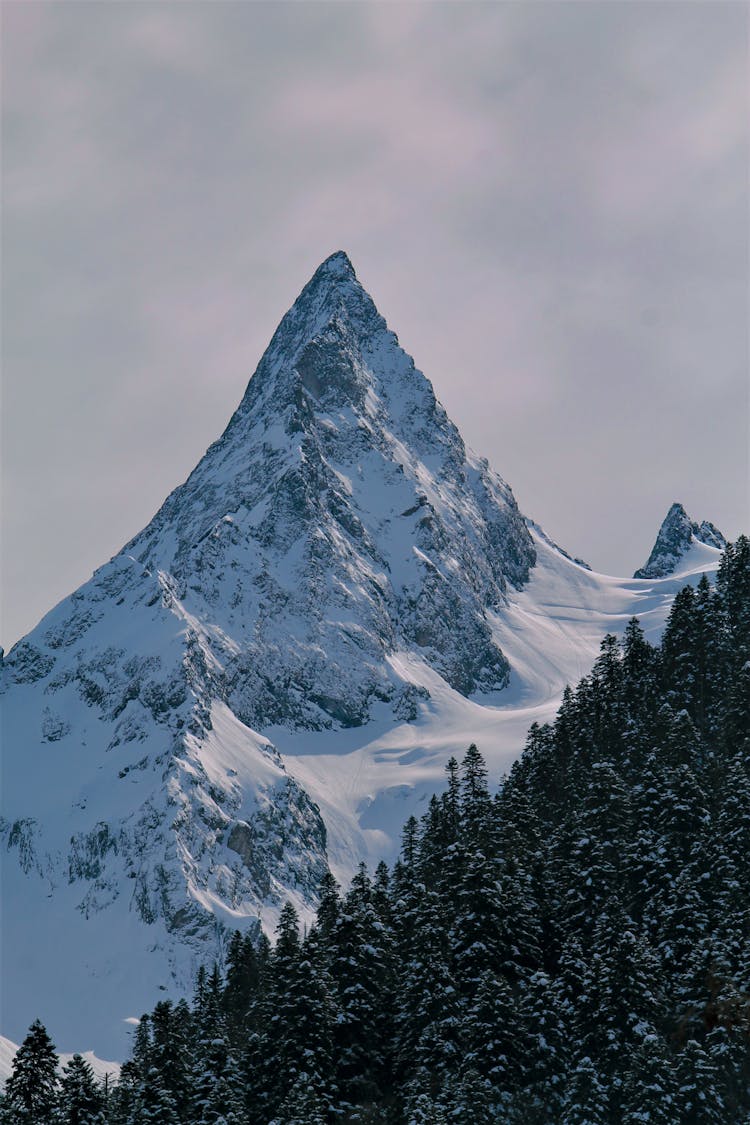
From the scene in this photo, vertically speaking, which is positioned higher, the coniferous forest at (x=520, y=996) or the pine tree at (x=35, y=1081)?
the coniferous forest at (x=520, y=996)

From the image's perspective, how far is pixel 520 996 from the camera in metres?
85.4

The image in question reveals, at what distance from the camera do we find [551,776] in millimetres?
133250

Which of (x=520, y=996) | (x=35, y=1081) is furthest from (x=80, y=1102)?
(x=520, y=996)

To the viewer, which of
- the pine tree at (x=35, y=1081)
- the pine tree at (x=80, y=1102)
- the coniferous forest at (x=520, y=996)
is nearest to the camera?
the coniferous forest at (x=520, y=996)

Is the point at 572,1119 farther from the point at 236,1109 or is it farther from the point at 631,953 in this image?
the point at 236,1109

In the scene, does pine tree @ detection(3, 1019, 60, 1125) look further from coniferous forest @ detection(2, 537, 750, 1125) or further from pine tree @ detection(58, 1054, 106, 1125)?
pine tree @ detection(58, 1054, 106, 1125)

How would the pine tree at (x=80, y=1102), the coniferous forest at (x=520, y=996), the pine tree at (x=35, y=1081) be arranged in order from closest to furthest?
1. the coniferous forest at (x=520, y=996)
2. the pine tree at (x=80, y=1102)
3. the pine tree at (x=35, y=1081)

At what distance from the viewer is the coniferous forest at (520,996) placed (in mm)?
75125

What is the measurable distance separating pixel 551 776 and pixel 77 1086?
59024 mm

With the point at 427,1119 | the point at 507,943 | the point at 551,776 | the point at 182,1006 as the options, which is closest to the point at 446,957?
the point at 507,943

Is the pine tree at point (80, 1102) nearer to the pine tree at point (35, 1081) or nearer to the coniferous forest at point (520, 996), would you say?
the coniferous forest at point (520, 996)

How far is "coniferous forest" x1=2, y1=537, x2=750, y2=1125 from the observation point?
75.1 meters

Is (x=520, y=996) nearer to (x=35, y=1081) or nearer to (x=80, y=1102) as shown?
(x=80, y=1102)

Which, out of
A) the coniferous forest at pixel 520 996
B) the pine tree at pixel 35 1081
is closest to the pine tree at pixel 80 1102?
the coniferous forest at pixel 520 996
